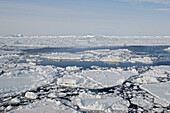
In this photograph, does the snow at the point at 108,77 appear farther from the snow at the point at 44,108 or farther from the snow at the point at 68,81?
the snow at the point at 44,108

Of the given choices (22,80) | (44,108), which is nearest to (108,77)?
(22,80)

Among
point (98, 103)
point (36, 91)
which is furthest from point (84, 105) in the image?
point (36, 91)

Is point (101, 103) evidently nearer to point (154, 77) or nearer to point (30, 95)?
point (30, 95)

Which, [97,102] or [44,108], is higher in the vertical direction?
[97,102]

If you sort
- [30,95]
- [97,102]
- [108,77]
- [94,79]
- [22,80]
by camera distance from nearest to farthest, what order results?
[97,102]
[30,95]
[22,80]
[94,79]
[108,77]

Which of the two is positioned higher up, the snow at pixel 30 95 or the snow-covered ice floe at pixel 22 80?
the snow-covered ice floe at pixel 22 80

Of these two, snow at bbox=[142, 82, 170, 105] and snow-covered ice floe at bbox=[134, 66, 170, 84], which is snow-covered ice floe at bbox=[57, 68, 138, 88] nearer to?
snow-covered ice floe at bbox=[134, 66, 170, 84]

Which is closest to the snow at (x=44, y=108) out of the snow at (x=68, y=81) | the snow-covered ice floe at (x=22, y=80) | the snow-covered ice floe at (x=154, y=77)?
the snow-covered ice floe at (x=22, y=80)

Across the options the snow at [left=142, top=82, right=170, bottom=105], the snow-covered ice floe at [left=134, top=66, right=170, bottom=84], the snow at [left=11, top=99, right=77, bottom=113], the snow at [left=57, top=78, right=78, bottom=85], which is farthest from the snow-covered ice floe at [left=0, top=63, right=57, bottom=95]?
the snow at [left=142, top=82, right=170, bottom=105]

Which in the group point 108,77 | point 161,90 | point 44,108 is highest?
point 108,77

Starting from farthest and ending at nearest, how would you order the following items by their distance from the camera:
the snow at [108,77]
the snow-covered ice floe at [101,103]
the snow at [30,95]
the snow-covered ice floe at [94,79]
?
1. the snow at [108,77]
2. the snow-covered ice floe at [94,79]
3. the snow at [30,95]
4. the snow-covered ice floe at [101,103]

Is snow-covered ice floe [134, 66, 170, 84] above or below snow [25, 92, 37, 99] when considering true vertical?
above

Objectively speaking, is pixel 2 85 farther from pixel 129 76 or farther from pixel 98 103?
pixel 129 76
